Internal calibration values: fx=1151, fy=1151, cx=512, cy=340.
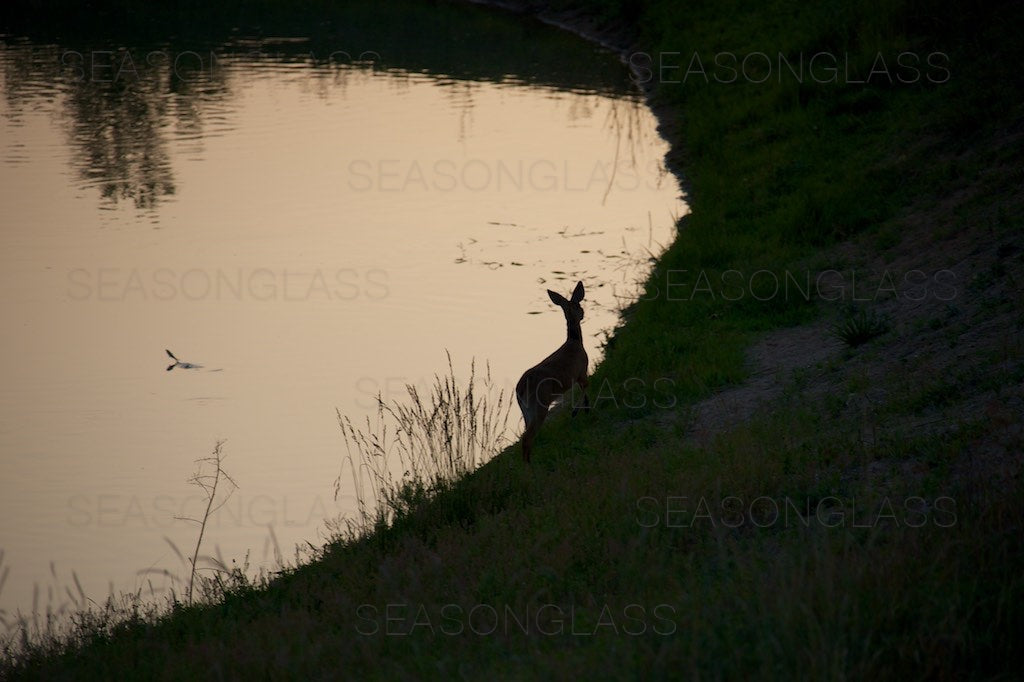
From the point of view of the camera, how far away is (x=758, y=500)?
655cm

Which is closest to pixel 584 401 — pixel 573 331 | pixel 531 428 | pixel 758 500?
pixel 573 331

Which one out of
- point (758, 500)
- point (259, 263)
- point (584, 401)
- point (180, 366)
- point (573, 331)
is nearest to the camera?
point (758, 500)

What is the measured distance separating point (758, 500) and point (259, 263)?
10.0 meters

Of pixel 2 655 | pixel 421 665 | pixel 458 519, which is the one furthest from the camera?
pixel 458 519

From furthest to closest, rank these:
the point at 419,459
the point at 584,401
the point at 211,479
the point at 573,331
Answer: the point at 584,401, the point at 573,331, the point at 211,479, the point at 419,459

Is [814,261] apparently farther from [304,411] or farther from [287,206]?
[287,206]

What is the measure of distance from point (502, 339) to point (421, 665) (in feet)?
24.1

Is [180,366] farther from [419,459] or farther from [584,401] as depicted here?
[584,401]

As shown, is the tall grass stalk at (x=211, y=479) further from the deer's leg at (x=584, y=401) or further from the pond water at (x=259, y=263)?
the deer's leg at (x=584, y=401)

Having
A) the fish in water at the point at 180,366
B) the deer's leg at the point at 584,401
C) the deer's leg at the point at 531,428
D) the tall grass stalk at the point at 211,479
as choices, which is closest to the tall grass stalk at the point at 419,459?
the deer's leg at the point at 531,428

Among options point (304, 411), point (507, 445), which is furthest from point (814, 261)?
point (304, 411)

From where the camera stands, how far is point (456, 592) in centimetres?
625

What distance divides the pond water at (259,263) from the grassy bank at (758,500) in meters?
1.61

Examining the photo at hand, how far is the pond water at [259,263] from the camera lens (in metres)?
9.56
